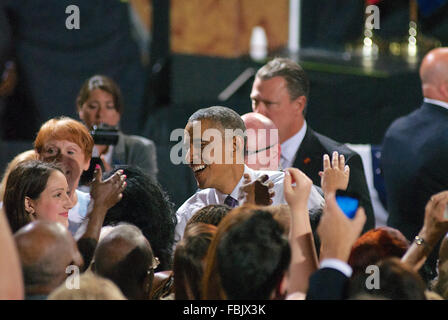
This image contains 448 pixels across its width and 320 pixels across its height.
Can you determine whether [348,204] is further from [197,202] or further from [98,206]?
[197,202]

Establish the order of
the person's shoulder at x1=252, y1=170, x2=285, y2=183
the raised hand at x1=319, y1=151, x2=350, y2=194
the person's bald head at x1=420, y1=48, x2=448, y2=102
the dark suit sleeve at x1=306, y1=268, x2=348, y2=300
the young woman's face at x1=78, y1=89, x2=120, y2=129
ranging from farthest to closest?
the young woman's face at x1=78, y1=89, x2=120, y2=129, the person's bald head at x1=420, y1=48, x2=448, y2=102, the person's shoulder at x1=252, y1=170, x2=285, y2=183, the raised hand at x1=319, y1=151, x2=350, y2=194, the dark suit sleeve at x1=306, y1=268, x2=348, y2=300

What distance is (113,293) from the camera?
5.54 feet

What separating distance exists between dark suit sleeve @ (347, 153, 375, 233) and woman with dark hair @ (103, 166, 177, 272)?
100 cm

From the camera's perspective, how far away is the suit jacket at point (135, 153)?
4094 mm

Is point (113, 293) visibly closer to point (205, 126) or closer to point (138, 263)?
point (138, 263)

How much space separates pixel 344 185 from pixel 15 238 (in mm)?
1108

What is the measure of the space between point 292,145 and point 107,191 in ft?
4.89

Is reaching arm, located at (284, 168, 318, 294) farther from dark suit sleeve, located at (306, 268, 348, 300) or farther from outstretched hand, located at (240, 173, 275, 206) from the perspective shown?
outstretched hand, located at (240, 173, 275, 206)

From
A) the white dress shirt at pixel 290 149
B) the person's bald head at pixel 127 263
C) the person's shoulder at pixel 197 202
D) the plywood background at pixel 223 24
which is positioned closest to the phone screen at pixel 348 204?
the person's bald head at pixel 127 263

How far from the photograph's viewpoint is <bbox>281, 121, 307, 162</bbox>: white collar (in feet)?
11.9

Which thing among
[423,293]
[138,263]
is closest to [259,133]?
[138,263]

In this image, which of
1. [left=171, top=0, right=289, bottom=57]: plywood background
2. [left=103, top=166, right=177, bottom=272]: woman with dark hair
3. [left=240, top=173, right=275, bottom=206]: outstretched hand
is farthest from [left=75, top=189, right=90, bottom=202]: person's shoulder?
[left=171, top=0, right=289, bottom=57]: plywood background

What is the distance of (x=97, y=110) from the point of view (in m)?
4.26

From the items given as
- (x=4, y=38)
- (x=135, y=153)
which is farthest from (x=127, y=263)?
(x=4, y=38)
